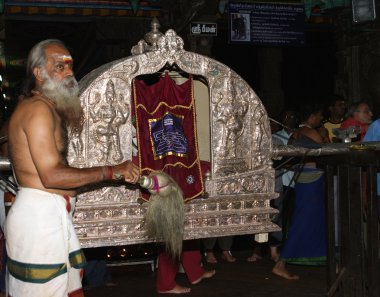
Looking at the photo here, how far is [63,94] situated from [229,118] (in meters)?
1.56

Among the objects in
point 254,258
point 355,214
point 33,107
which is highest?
point 33,107

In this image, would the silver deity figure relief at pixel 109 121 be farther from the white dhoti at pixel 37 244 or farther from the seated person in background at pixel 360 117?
the seated person in background at pixel 360 117

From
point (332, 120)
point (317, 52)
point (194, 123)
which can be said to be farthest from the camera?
point (317, 52)

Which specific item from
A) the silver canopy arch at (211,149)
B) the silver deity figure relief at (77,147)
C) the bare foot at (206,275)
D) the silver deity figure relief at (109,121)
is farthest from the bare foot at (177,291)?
the silver deity figure relief at (77,147)

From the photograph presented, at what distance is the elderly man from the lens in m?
3.54

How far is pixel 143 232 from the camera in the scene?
4.73m

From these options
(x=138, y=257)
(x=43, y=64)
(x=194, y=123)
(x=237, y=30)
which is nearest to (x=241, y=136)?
(x=194, y=123)

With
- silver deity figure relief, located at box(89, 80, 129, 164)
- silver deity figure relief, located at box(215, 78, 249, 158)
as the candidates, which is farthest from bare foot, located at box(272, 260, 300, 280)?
silver deity figure relief, located at box(89, 80, 129, 164)

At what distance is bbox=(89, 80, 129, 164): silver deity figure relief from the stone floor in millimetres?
1933

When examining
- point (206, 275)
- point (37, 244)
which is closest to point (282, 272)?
point (206, 275)

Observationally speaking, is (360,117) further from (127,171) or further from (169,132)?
(127,171)

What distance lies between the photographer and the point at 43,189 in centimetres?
365

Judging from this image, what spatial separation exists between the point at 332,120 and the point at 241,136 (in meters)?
3.40

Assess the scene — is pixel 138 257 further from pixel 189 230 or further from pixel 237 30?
pixel 237 30
